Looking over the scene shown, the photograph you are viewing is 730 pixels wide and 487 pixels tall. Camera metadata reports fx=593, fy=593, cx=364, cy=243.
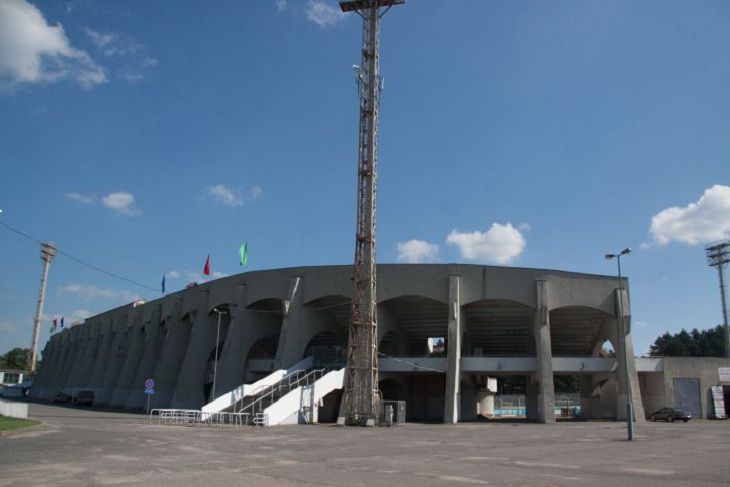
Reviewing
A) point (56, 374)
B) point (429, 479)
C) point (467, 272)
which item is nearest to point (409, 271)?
point (467, 272)

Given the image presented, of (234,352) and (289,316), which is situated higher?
(289,316)

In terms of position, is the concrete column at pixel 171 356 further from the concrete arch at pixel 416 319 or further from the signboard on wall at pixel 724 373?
the signboard on wall at pixel 724 373

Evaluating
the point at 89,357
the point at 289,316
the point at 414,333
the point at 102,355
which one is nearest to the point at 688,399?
the point at 414,333

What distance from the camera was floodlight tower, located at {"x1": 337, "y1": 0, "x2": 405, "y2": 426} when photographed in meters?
40.2

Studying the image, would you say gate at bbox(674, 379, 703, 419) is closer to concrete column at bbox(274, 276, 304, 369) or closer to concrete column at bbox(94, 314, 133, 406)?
concrete column at bbox(274, 276, 304, 369)

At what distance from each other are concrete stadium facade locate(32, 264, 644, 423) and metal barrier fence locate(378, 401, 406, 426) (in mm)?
4461

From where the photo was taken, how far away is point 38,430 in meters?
26.4

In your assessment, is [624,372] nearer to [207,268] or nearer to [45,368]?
[207,268]

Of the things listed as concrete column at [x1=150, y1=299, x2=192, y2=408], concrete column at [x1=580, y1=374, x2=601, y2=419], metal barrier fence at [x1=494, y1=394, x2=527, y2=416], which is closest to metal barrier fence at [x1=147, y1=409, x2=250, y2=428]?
concrete column at [x1=150, y1=299, x2=192, y2=408]

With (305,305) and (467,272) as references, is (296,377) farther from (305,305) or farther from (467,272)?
(467,272)

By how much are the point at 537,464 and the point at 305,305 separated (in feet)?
116

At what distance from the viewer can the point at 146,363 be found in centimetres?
6631

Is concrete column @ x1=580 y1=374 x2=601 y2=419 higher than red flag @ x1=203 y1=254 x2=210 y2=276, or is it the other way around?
red flag @ x1=203 y1=254 x2=210 y2=276

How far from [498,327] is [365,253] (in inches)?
806
